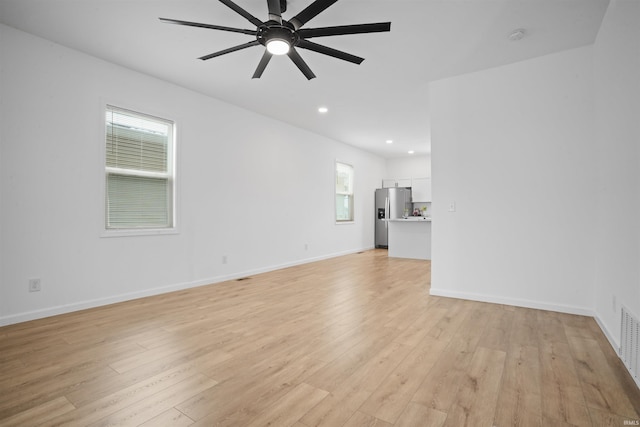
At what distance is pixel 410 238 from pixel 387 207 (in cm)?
186

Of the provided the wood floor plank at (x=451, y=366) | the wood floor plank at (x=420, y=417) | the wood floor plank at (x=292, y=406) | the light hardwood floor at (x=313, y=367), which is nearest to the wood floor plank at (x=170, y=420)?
the light hardwood floor at (x=313, y=367)

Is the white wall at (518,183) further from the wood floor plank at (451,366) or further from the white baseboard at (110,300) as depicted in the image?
the white baseboard at (110,300)

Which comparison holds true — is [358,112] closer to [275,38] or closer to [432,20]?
[432,20]

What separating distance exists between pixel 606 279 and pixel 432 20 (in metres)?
2.69

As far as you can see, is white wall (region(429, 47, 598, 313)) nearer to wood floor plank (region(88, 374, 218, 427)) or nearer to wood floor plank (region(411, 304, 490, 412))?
wood floor plank (region(411, 304, 490, 412))

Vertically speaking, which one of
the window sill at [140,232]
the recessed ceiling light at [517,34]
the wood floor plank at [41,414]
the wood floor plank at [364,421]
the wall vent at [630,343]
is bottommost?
the wood floor plank at [41,414]

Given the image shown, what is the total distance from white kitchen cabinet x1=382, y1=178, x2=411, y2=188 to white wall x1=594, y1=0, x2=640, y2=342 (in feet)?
21.6

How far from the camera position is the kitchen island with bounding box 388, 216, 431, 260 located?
6.90m

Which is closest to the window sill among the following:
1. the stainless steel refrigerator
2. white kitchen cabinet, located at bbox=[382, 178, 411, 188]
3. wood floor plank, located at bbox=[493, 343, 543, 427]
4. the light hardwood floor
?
the light hardwood floor

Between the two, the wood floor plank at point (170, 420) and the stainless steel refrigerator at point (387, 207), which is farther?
the stainless steel refrigerator at point (387, 207)

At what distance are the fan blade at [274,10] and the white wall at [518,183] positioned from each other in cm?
243

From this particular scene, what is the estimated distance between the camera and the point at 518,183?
3.46m

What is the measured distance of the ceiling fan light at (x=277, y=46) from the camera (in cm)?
246

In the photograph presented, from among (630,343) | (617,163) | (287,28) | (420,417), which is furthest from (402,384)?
(287,28)
